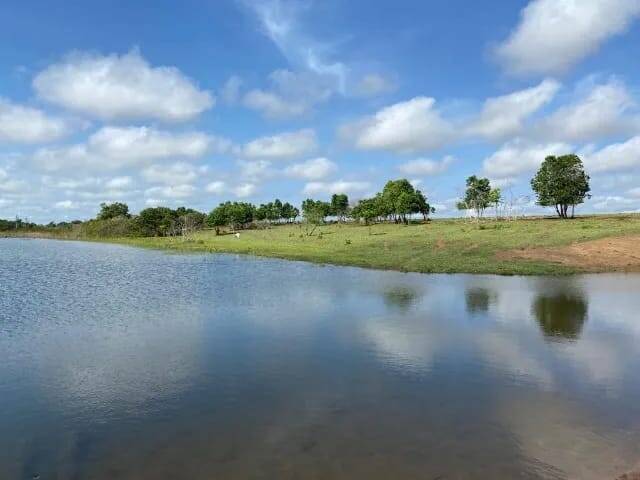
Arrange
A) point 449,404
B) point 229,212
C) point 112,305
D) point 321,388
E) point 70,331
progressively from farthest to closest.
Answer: point 229,212 < point 112,305 < point 70,331 < point 321,388 < point 449,404

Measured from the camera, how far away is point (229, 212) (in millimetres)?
158125

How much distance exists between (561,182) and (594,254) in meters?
57.6

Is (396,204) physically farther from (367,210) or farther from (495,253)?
(495,253)

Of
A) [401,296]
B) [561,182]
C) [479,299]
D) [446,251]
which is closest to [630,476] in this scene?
[479,299]

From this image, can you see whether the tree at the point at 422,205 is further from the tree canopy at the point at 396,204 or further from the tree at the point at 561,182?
the tree at the point at 561,182

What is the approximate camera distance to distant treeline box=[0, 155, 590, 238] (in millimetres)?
101188

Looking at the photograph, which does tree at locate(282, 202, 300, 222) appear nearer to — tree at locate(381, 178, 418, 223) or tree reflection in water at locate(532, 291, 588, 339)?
tree at locate(381, 178, 418, 223)

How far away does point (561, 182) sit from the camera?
10038 cm

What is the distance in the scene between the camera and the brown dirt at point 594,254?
4578 cm

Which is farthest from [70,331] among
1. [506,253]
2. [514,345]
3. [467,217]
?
[467,217]

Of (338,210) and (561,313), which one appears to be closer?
(561,313)

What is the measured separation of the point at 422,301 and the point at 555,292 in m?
9.91

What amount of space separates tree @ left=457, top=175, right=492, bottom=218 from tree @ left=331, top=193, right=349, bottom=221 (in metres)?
43.3

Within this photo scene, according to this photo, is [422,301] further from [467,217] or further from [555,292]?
[467,217]
